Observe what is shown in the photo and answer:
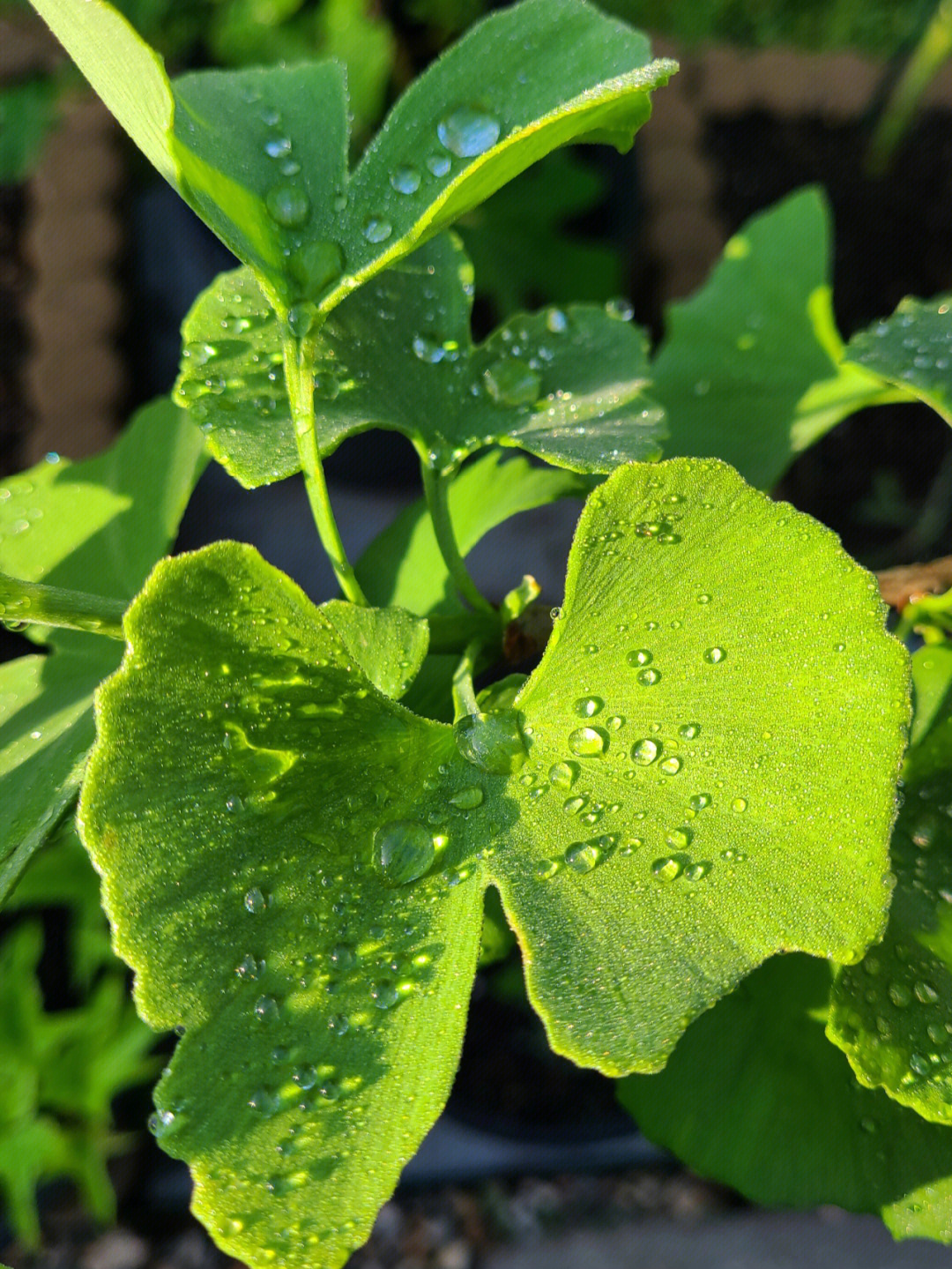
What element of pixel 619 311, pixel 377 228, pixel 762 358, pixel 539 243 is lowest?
pixel 539 243

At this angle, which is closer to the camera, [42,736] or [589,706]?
[589,706]

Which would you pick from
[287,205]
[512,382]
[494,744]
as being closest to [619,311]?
[512,382]

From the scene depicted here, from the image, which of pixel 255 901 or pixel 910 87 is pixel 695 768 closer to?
pixel 255 901

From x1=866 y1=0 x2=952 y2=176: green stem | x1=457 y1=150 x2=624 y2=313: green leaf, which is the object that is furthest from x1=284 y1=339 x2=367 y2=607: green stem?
x1=866 y1=0 x2=952 y2=176: green stem

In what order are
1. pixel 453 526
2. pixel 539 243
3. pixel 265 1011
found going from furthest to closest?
pixel 539 243 → pixel 453 526 → pixel 265 1011

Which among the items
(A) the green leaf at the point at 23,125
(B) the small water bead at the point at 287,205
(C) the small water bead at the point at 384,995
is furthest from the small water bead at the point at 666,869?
(A) the green leaf at the point at 23,125

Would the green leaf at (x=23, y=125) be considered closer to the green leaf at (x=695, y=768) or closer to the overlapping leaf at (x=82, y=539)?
the overlapping leaf at (x=82, y=539)
